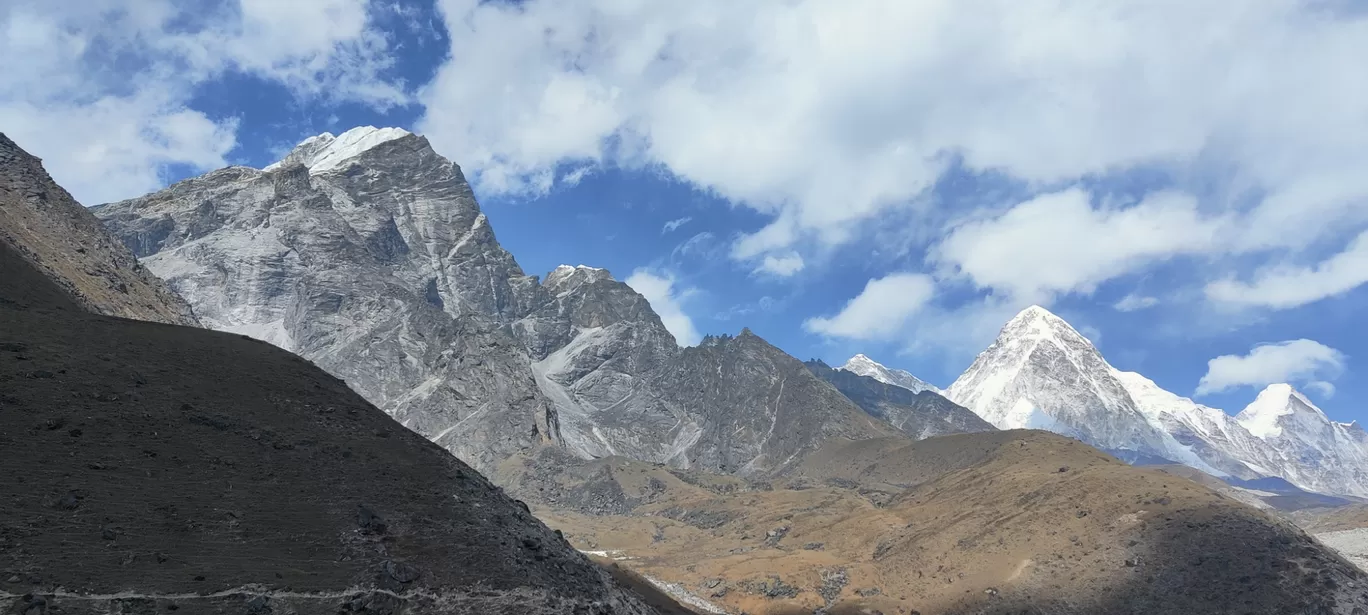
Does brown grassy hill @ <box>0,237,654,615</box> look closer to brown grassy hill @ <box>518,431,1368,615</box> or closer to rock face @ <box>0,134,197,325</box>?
rock face @ <box>0,134,197,325</box>

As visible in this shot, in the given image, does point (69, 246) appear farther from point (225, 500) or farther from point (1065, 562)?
point (1065, 562)

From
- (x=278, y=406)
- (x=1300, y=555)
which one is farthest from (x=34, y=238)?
(x=1300, y=555)

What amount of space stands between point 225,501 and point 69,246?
9876 cm

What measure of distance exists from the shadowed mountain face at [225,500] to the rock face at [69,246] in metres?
47.7

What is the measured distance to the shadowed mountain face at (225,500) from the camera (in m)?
45.3

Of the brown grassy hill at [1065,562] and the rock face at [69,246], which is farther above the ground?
the rock face at [69,246]

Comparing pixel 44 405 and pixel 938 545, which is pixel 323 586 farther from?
pixel 938 545

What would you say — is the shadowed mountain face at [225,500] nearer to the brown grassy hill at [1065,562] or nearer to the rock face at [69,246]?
the rock face at [69,246]

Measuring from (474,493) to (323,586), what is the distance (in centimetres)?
1622

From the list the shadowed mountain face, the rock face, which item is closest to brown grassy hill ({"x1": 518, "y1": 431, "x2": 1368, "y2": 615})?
the shadowed mountain face

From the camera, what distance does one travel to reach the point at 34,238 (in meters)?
117

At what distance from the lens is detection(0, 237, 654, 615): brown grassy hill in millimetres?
45281

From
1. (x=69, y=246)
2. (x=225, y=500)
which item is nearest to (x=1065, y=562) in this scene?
(x=225, y=500)

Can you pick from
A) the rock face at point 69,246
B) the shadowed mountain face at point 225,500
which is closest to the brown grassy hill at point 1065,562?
the shadowed mountain face at point 225,500
